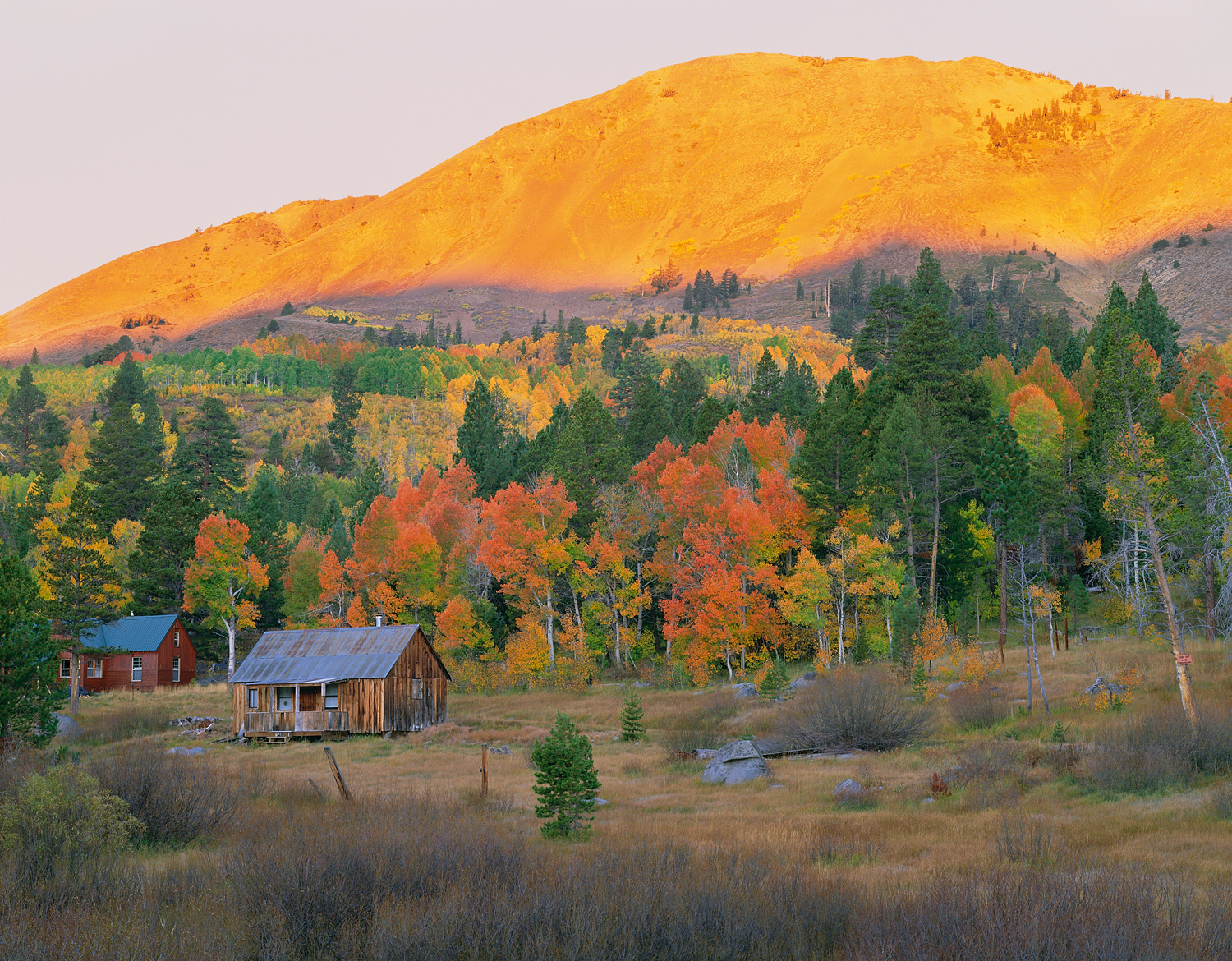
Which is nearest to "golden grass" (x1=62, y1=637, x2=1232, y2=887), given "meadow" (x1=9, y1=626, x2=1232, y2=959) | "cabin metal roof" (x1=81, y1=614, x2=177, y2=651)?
"meadow" (x1=9, y1=626, x2=1232, y2=959)

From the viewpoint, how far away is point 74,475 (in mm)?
105625

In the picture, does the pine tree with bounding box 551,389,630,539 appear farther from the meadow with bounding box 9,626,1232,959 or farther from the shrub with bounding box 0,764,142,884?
the shrub with bounding box 0,764,142,884

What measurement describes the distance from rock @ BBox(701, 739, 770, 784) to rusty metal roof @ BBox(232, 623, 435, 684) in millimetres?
19745

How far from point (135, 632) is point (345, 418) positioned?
3822 inches

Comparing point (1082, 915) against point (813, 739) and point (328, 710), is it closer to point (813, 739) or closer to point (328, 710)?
point (813, 739)

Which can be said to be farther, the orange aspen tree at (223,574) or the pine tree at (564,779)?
the orange aspen tree at (223,574)

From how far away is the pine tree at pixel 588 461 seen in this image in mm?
68062

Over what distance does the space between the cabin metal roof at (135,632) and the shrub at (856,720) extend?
152ft

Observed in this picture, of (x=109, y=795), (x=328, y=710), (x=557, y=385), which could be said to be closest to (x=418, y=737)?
(x=328, y=710)

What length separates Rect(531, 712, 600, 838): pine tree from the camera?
59.1 ft

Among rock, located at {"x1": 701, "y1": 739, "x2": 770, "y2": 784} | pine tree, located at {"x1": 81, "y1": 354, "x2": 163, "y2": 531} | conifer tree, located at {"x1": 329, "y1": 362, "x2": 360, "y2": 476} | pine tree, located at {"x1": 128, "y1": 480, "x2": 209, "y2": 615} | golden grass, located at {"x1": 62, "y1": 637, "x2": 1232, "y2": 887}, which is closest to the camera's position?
golden grass, located at {"x1": 62, "y1": 637, "x2": 1232, "y2": 887}

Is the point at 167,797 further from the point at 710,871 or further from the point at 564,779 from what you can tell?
the point at 710,871

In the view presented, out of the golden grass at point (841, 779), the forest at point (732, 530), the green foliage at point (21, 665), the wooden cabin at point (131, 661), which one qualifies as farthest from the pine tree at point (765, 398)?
the green foliage at point (21, 665)

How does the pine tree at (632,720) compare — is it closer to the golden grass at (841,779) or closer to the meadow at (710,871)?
the golden grass at (841,779)
